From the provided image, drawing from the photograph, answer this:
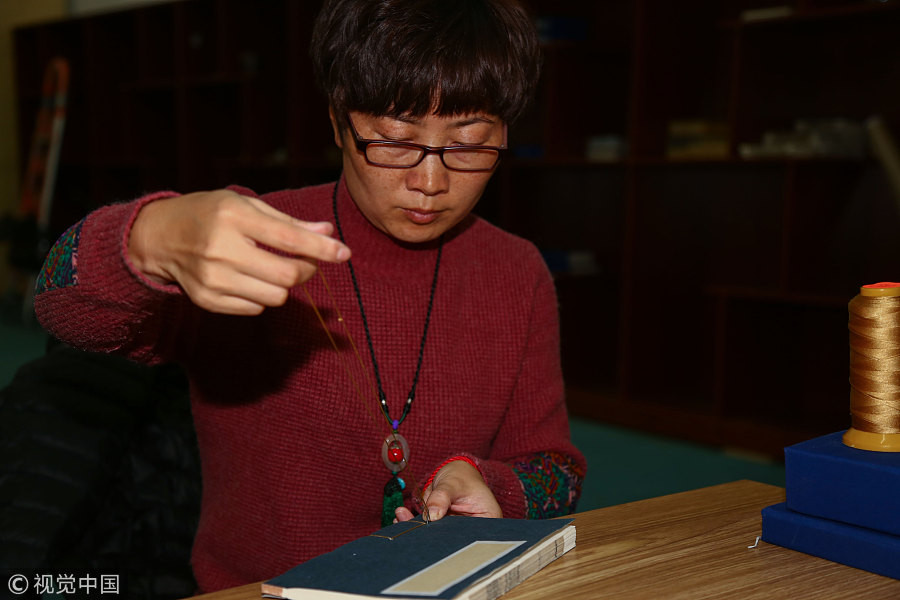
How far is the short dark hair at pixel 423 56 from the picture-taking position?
1112 mm

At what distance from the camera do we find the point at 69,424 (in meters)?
1.33

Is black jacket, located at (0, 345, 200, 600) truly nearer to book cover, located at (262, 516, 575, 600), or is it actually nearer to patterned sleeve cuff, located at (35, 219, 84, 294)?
patterned sleeve cuff, located at (35, 219, 84, 294)

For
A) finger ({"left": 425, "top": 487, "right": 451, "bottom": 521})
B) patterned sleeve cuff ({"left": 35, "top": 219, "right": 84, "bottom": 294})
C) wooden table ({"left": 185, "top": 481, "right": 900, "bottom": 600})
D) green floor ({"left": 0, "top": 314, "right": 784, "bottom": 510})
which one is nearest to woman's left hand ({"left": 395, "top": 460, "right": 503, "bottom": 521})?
finger ({"left": 425, "top": 487, "right": 451, "bottom": 521})

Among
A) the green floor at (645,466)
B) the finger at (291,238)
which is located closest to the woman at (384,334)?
the finger at (291,238)

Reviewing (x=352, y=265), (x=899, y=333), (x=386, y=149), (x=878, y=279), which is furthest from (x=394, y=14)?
(x=878, y=279)

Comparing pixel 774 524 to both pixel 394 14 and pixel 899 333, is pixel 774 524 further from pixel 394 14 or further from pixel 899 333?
pixel 394 14

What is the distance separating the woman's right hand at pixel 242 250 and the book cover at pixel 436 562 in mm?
242

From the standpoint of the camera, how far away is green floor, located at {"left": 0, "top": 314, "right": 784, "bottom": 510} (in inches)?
121

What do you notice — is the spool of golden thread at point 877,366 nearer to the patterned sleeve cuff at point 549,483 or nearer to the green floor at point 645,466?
the patterned sleeve cuff at point 549,483

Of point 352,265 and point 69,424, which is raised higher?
point 352,265

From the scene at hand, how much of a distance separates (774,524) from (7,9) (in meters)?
8.46

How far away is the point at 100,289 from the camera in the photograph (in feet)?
3.00

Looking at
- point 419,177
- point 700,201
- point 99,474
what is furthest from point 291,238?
point 700,201

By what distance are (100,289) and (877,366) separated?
2.59ft
